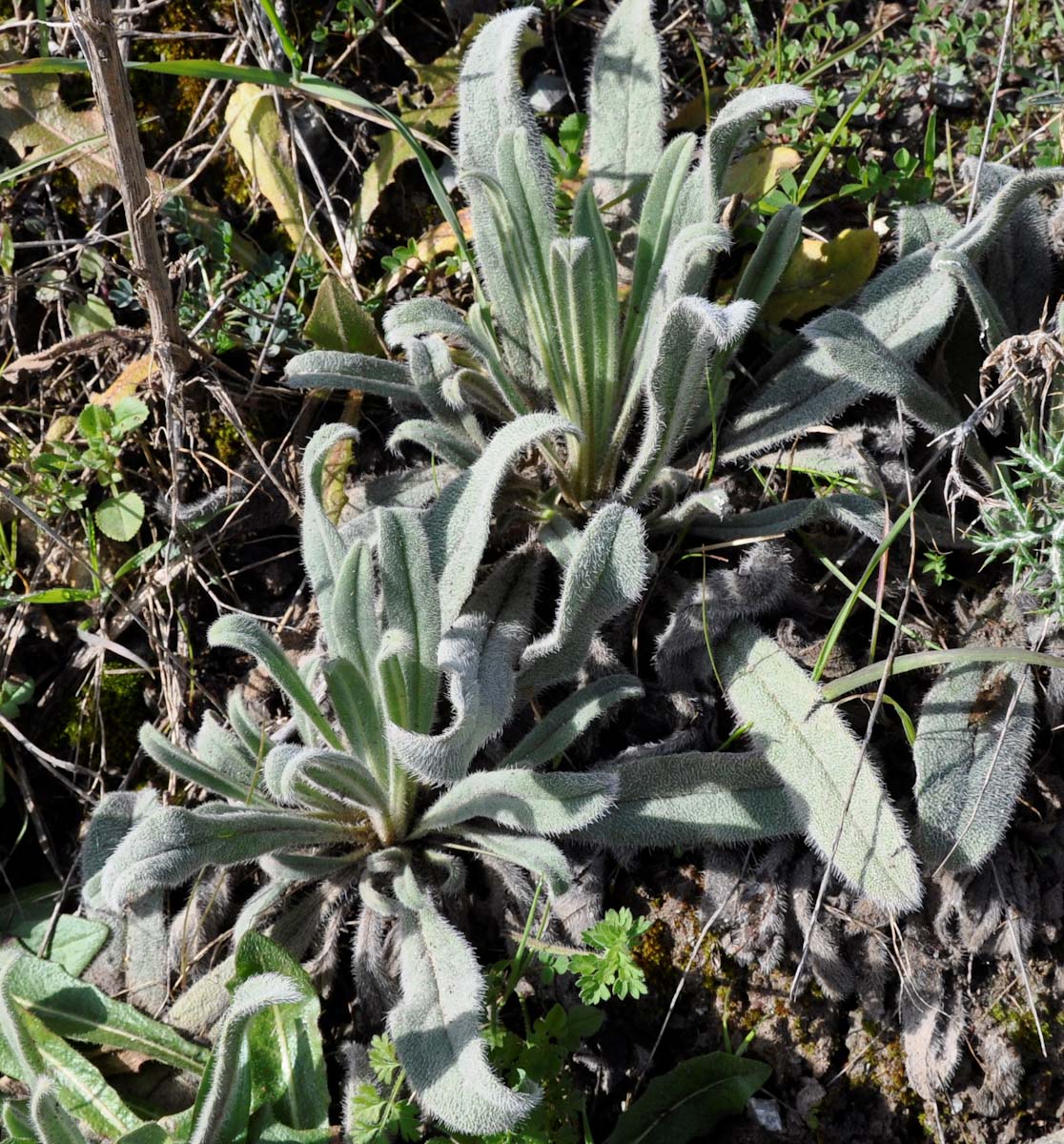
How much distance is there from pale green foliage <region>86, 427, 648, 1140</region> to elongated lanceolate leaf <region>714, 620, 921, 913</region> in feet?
0.71

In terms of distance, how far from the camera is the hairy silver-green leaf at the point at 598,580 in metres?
1.79

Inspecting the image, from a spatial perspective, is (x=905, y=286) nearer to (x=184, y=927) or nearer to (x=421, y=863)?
(x=421, y=863)

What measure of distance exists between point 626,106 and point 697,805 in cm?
144

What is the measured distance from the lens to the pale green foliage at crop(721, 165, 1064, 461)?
1.97m

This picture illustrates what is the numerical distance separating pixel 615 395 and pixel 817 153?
75cm

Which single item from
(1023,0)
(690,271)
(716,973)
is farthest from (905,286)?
(716,973)

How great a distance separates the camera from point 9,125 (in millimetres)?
2566

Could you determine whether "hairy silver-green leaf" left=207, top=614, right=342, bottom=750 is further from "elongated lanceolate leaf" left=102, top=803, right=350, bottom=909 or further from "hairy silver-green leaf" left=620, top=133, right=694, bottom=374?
"hairy silver-green leaf" left=620, top=133, right=694, bottom=374

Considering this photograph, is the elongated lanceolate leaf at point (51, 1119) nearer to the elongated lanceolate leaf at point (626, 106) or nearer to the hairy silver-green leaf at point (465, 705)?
the hairy silver-green leaf at point (465, 705)

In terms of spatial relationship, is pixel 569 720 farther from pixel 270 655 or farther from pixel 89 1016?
pixel 89 1016

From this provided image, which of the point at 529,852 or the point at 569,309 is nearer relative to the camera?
the point at 529,852

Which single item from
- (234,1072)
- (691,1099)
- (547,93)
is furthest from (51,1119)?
(547,93)

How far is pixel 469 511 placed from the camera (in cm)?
191

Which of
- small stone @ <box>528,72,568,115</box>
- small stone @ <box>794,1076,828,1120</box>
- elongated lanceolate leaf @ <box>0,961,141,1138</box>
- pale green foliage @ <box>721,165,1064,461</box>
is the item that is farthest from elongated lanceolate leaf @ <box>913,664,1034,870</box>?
small stone @ <box>528,72,568,115</box>
